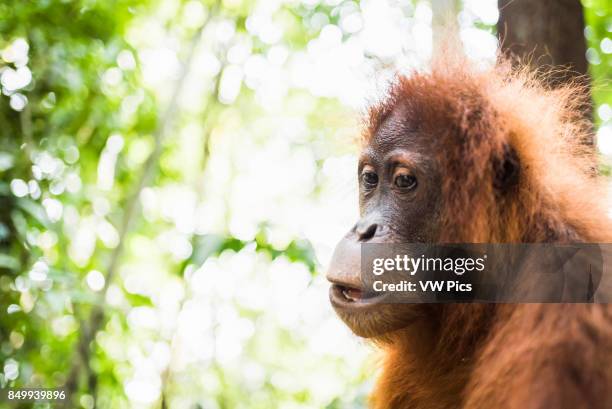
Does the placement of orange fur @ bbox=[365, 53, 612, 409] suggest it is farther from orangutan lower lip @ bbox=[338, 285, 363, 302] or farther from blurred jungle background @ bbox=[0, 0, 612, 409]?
blurred jungle background @ bbox=[0, 0, 612, 409]

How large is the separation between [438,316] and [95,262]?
2.48 m

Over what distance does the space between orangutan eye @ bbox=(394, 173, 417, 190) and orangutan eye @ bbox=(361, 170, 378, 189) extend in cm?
12

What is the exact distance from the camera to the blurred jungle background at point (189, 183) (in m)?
3.06

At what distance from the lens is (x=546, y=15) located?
2455mm

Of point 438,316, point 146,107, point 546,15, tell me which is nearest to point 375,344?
point 438,316

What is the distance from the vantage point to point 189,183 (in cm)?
525

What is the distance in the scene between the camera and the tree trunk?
7.99ft

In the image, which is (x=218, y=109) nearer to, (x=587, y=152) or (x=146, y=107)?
(x=146, y=107)

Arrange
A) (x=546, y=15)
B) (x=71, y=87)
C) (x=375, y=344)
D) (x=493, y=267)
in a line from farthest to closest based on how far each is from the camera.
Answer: (x=71, y=87), (x=546, y=15), (x=375, y=344), (x=493, y=267)

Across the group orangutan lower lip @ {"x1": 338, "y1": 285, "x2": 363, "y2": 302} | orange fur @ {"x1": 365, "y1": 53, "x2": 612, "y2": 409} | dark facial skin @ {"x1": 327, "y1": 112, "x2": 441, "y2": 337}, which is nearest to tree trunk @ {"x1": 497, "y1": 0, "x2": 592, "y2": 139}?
orange fur @ {"x1": 365, "y1": 53, "x2": 612, "y2": 409}

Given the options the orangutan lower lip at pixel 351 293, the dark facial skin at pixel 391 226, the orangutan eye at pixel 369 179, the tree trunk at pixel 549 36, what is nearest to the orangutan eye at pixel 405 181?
the dark facial skin at pixel 391 226

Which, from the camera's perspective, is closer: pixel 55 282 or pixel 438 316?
pixel 438 316

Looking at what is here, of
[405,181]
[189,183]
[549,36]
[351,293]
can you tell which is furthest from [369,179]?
[189,183]

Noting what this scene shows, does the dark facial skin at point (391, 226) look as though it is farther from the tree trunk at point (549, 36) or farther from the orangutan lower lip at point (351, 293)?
the tree trunk at point (549, 36)
